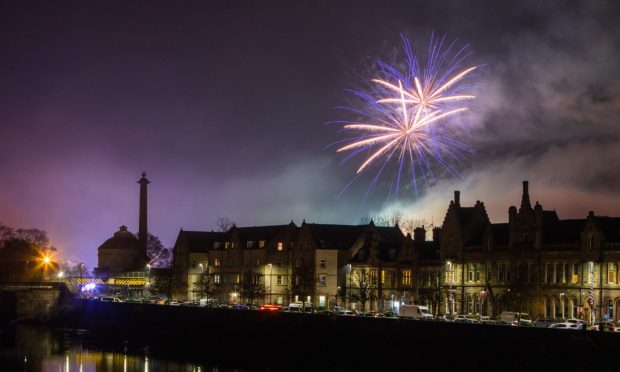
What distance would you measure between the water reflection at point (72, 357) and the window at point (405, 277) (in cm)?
3380

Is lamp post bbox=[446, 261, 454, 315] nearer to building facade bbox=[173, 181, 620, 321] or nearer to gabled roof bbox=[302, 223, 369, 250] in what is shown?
building facade bbox=[173, 181, 620, 321]

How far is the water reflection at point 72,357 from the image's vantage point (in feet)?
278

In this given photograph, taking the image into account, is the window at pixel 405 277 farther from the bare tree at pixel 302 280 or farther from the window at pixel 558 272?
the window at pixel 558 272

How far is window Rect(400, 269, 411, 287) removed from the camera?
112375 millimetres

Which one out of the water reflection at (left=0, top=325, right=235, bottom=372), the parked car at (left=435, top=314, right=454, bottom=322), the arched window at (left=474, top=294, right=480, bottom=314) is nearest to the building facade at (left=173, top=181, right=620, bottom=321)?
the arched window at (left=474, top=294, right=480, bottom=314)

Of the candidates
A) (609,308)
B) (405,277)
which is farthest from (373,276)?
(609,308)

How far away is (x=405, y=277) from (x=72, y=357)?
141ft

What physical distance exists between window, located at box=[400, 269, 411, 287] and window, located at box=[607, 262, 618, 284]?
1215 inches

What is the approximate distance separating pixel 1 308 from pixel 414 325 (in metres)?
116

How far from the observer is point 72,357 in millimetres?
93875

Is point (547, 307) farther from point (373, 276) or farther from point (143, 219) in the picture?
point (143, 219)

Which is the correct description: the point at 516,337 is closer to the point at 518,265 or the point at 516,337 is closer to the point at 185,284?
the point at 518,265

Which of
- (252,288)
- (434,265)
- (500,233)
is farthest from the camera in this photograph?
(252,288)

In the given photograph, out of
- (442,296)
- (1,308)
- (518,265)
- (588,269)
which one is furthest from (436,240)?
(1,308)
